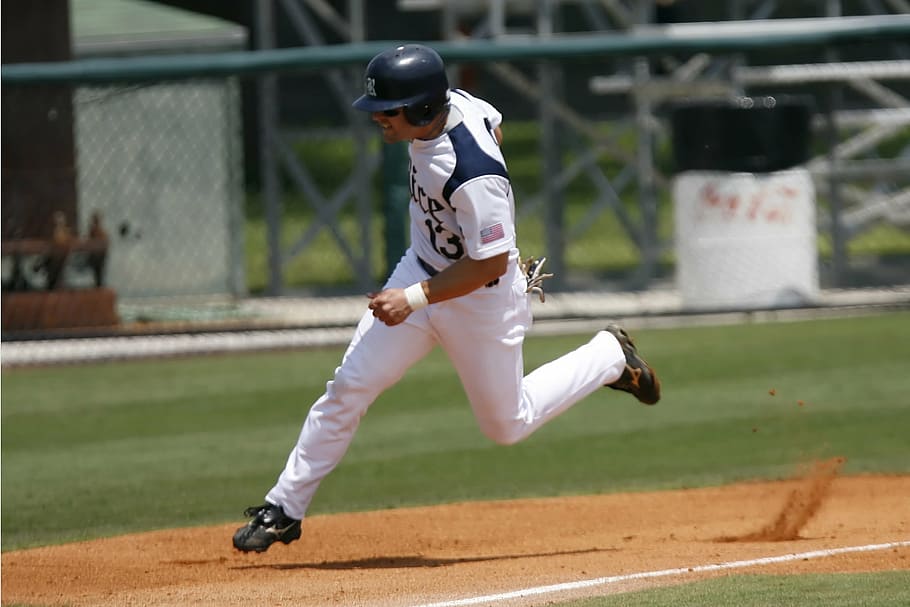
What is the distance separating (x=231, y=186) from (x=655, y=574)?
10.7 metres

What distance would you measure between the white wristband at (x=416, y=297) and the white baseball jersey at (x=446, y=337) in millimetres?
246

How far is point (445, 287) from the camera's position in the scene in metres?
5.32

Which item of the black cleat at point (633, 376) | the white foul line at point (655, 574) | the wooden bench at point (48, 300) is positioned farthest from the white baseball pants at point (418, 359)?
the wooden bench at point (48, 300)

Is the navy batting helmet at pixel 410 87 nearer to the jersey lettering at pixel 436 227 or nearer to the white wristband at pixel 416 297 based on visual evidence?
the jersey lettering at pixel 436 227

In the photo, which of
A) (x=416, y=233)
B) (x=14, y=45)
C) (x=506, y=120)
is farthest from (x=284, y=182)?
(x=416, y=233)

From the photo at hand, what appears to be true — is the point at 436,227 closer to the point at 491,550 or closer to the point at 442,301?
the point at 442,301

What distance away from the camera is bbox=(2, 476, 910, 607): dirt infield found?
516 cm

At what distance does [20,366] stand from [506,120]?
10857 millimetres

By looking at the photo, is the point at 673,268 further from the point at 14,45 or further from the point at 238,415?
the point at 238,415

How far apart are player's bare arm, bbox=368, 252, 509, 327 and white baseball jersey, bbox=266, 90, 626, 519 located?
11cm

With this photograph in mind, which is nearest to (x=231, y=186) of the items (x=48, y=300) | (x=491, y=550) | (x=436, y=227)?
(x=48, y=300)

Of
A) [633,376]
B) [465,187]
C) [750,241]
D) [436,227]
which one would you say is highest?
[465,187]

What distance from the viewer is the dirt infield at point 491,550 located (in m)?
5.16

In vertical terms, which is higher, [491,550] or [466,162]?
[466,162]
